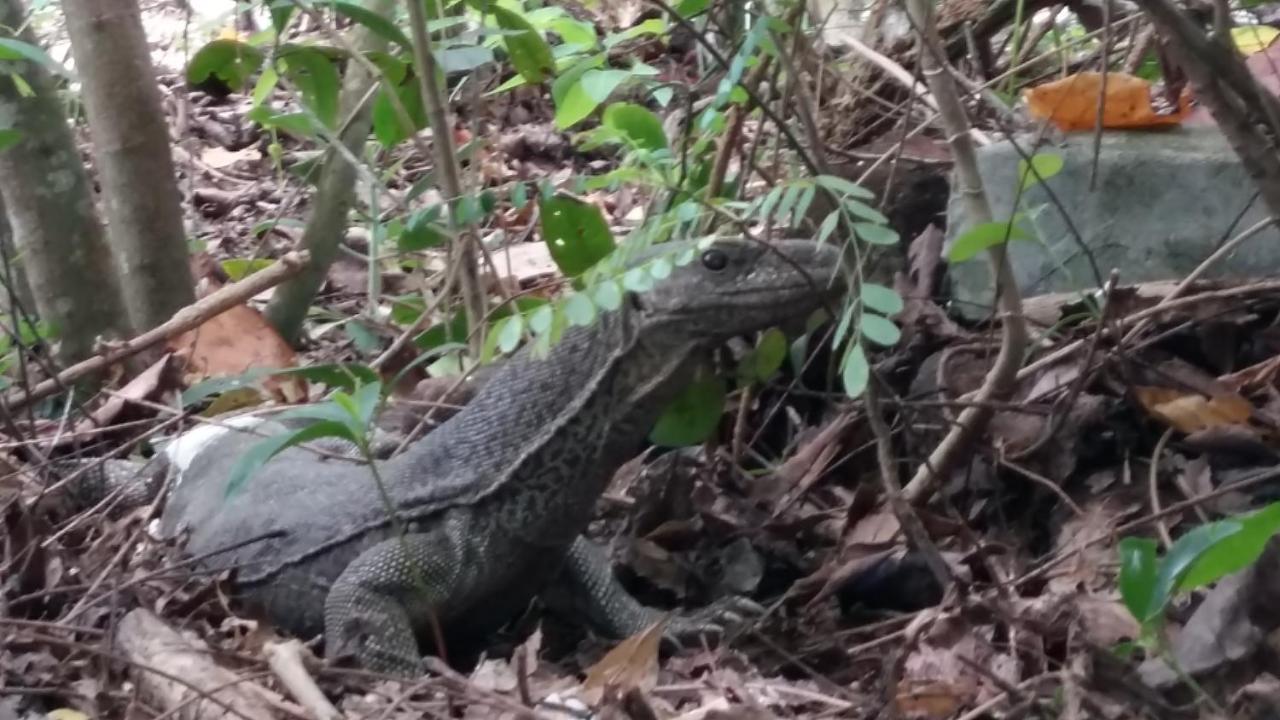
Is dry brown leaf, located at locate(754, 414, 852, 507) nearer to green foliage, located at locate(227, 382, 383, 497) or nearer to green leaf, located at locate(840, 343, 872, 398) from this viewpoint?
green leaf, located at locate(840, 343, 872, 398)

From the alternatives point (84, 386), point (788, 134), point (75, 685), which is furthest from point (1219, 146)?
point (84, 386)

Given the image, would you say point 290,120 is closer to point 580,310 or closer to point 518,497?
point 518,497

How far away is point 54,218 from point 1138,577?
3232 millimetres

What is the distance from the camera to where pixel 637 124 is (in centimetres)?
331

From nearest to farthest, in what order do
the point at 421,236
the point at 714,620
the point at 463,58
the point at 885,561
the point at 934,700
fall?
the point at 934,700 → the point at 885,561 → the point at 714,620 → the point at 463,58 → the point at 421,236

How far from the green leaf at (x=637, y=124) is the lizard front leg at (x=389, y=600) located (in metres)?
1.03

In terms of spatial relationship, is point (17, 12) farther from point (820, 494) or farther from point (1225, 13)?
point (1225, 13)

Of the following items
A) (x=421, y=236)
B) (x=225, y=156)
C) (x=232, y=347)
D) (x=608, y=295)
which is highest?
(x=608, y=295)

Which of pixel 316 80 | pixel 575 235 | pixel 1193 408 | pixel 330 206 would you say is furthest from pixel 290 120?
pixel 1193 408

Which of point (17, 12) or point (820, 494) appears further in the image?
point (17, 12)

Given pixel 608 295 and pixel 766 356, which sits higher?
pixel 608 295

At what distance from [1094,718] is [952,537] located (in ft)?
2.77

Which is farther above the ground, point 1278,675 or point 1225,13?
point 1225,13

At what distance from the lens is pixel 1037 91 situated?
3260mm
